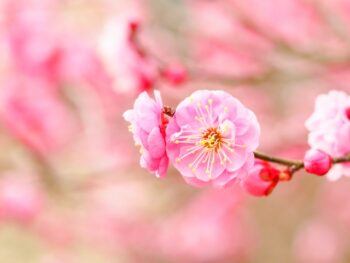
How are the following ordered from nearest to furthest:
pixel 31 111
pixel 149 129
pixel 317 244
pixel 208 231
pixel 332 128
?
pixel 149 129 → pixel 332 128 → pixel 31 111 → pixel 208 231 → pixel 317 244

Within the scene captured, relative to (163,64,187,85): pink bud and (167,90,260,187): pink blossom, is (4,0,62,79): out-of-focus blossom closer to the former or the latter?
(163,64,187,85): pink bud

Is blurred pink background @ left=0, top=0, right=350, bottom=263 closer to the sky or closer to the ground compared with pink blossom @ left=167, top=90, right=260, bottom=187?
closer to the sky

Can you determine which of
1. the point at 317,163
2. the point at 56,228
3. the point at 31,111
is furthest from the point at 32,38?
the point at 317,163

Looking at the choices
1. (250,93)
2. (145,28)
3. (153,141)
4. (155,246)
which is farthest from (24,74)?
(153,141)

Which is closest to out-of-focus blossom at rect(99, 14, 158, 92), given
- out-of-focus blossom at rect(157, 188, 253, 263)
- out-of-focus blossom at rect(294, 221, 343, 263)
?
out-of-focus blossom at rect(157, 188, 253, 263)

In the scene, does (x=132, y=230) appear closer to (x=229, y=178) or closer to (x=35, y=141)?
(x=35, y=141)

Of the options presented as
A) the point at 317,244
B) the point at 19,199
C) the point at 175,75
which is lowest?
the point at 175,75

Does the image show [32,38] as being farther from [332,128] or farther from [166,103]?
[332,128]
